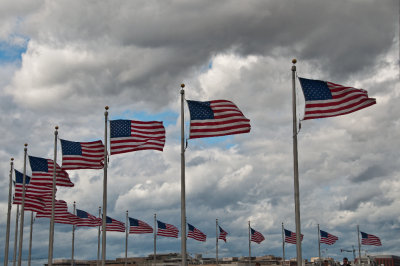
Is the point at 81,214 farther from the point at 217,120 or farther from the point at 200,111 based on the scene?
the point at 217,120

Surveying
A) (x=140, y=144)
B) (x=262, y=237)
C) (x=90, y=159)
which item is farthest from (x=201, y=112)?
(x=262, y=237)

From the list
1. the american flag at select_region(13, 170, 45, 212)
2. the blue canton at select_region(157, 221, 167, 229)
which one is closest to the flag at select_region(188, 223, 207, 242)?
the blue canton at select_region(157, 221, 167, 229)

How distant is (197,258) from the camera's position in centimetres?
16512

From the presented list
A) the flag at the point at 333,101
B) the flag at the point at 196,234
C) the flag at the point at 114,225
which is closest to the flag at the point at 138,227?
the flag at the point at 114,225

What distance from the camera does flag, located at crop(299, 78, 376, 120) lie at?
2786 cm

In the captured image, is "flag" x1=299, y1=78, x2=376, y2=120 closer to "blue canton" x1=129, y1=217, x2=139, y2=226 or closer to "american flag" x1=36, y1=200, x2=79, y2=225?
"american flag" x1=36, y1=200, x2=79, y2=225

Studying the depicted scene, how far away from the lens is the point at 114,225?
69.8 metres

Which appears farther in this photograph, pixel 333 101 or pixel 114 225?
pixel 114 225

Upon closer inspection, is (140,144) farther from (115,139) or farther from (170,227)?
(170,227)

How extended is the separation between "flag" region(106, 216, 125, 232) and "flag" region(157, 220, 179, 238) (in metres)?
5.95

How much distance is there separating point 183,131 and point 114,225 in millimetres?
38789

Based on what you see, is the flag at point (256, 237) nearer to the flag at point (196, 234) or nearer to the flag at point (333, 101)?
the flag at point (196, 234)

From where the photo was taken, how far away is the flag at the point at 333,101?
27.9 meters

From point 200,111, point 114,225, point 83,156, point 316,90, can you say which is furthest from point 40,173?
point 316,90
